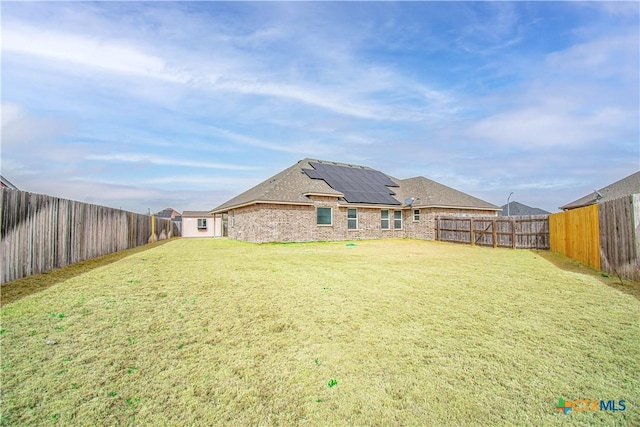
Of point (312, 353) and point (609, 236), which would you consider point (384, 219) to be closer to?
point (609, 236)

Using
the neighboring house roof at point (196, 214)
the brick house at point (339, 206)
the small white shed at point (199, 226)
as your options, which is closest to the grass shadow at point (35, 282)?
the brick house at point (339, 206)

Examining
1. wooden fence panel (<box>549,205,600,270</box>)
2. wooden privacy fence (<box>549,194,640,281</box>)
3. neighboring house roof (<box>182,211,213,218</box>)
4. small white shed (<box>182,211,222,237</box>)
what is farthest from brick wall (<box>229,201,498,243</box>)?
neighboring house roof (<box>182,211,213,218</box>)

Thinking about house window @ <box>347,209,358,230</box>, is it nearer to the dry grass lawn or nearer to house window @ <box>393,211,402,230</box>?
house window @ <box>393,211,402,230</box>

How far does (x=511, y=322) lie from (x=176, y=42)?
39.1 feet

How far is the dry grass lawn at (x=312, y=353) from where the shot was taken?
256cm

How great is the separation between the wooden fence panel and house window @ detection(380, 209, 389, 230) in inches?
414

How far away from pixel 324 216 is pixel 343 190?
296 cm

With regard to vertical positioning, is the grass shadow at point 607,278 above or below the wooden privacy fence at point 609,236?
below

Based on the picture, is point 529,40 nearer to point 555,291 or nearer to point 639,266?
point 639,266

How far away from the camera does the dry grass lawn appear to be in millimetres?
2561

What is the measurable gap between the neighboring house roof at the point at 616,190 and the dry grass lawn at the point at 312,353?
58.0 ft

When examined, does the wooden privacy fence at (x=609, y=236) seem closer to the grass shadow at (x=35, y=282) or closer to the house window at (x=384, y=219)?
the house window at (x=384, y=219)

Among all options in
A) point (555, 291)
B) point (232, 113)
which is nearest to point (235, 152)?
point (232, 113)

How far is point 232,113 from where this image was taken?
52.6ft
